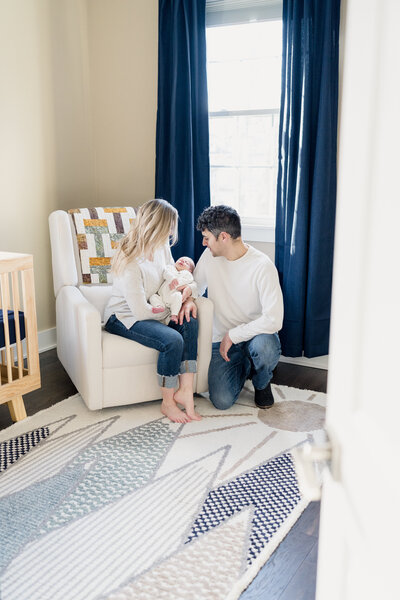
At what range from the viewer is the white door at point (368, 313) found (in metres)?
0.62

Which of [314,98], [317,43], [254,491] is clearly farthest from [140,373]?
[317,43]

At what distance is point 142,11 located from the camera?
11.7 feet

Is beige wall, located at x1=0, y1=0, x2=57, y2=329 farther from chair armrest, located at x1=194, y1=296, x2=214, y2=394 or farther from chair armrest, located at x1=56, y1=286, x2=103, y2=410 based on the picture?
chair armrest, located at x1=194, y1=296, x2=214, y2=394

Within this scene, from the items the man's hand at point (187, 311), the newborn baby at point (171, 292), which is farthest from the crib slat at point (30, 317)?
the man's hand at point (187, 311)

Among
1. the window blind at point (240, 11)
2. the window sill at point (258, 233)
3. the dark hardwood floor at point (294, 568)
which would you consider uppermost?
the window blind at point (240, 11)

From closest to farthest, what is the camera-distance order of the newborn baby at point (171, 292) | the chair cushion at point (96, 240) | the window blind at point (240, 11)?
the newborn baby at point (171, 292) < the chair cushion at point (96, 240) < the window blind at point (240, 11)

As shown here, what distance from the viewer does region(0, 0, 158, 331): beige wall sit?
3.26 m

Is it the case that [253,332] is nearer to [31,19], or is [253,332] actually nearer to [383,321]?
[383,321]

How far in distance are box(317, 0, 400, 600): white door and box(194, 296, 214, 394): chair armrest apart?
1.93m

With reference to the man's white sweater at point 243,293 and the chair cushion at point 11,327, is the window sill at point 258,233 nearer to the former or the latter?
the man's white sweater at point 243,293

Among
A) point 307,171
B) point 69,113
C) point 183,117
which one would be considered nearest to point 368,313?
point 307,171

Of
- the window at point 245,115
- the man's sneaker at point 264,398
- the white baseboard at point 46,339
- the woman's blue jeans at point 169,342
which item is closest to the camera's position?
the woman's blue jeans at point 169,342

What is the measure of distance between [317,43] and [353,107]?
2590 millimetres

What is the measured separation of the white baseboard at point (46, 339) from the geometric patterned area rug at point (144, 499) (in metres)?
0.91
